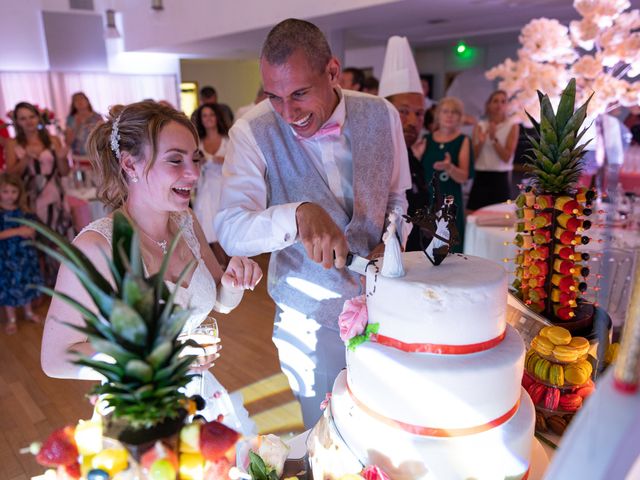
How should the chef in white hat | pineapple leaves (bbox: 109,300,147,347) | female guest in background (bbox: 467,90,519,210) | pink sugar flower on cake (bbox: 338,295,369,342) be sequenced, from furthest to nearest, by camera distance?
female guest in background (bbox: 467,90,519,210) < the chef in white hat < pink sugar flower on cake (bbox: 338,295,369,342) < pineapple leaves (bbox: 109,300,147,347)

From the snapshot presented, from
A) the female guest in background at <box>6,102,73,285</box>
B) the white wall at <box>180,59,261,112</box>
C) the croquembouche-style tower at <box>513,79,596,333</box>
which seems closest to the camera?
the croquembouche-style tower at <box>513,79,596,333</box>

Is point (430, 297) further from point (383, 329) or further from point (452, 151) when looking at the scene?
point (452, 151)

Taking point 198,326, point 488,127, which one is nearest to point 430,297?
point 198,326

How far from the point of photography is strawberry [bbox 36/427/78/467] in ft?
2.70

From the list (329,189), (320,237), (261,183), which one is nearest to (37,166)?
(261,183)

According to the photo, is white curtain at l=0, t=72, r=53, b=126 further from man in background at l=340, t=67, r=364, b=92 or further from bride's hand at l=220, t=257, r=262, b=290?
bride's hand at l=220, t=257, r=262, b=290

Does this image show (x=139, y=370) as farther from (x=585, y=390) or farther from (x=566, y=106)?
(x=566, y=106)

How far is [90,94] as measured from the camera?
37.8 ft

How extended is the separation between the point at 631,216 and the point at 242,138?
265cm

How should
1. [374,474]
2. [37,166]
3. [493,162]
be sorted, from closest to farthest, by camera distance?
[374,474] < [493,162] < [37,166]

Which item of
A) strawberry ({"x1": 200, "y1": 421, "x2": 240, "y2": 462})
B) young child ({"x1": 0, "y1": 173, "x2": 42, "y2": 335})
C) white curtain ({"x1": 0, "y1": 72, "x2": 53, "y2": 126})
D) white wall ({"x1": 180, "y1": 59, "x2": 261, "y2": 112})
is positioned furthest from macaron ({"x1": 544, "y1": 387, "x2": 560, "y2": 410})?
white wall ({"x1": 180, "y1": 59, "x2": 261, "y2": 112})

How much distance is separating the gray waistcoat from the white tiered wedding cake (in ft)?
2.36

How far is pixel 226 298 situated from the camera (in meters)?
1.80

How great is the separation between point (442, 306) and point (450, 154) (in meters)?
3.26
